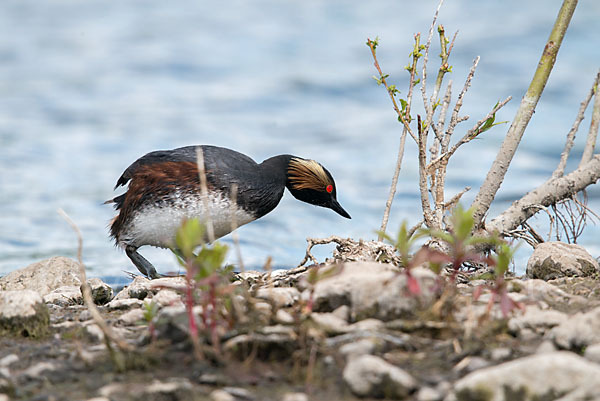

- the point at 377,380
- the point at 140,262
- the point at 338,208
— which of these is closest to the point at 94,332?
the point at 377,380

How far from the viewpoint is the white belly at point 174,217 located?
22.9ft

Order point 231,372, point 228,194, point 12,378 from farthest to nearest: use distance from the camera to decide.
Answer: point 228,194 → point 12,378 → point 231,372

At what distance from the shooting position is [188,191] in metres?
7.01

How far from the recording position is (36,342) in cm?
406

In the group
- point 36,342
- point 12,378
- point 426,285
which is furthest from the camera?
point 36,342

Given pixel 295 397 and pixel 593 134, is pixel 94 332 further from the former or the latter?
pixel 593 134

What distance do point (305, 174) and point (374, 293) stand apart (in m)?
4.36

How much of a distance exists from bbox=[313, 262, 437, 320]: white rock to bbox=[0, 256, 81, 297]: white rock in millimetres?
4292

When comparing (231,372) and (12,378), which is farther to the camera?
(12,378)

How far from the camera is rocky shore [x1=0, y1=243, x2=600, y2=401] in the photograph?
300 cm

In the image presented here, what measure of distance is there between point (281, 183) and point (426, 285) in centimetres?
419

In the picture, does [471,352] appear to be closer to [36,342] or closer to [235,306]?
[235,306]

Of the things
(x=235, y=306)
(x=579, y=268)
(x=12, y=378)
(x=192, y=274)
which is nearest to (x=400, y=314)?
(x=235, y=306)

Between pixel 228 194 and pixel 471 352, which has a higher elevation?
pixel 228 194
